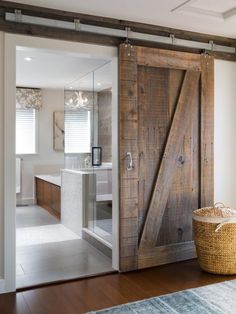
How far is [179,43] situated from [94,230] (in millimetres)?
2467

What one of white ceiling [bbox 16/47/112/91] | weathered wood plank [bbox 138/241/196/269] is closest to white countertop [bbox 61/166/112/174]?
white ceiling [bbox 16/47/112/91]

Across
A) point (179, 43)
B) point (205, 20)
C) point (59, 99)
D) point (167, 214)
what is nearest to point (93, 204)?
point (167, 214)

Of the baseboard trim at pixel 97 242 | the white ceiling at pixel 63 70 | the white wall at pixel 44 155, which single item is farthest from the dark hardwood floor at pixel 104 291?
the white wall at pixel 44 155

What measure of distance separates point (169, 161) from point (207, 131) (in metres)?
0.60

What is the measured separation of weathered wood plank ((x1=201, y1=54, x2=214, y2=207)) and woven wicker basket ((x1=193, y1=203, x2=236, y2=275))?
20.6 inches

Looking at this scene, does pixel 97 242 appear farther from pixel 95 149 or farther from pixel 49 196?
pixel 49 196

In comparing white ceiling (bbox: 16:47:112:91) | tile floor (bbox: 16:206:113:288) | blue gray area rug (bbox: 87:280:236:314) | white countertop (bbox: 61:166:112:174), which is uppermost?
white ceiling (bbox: 16:47:112:91)

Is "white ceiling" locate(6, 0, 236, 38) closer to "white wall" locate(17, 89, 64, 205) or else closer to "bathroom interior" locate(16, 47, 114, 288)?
"bathroom interior" locate(16, 47, 114, 288)

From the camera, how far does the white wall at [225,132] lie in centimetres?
392

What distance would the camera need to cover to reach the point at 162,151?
3.58 metres

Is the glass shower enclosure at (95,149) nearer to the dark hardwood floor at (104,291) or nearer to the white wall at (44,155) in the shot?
the dark hardwood floor at (104,291)

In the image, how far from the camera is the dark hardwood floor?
262cm

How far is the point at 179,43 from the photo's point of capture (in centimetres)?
360

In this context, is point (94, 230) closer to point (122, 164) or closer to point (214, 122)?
point (122, 164)
